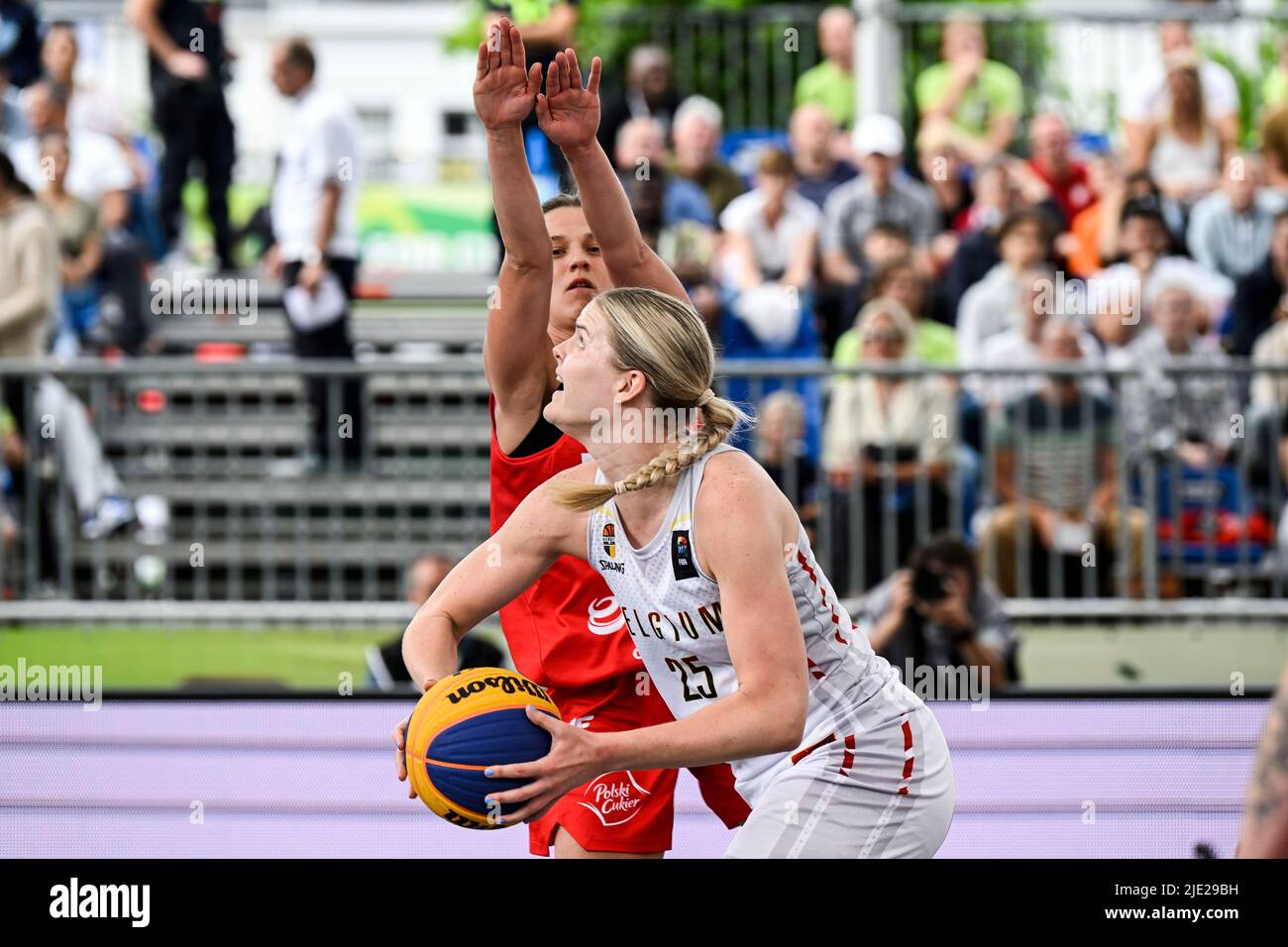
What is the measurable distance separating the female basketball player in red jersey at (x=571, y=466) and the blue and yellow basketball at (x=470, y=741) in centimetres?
68

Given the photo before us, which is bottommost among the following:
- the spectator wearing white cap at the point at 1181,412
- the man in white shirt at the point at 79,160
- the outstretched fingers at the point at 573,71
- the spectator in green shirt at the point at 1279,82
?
the spectator wearing white cap at the point at 1181,412

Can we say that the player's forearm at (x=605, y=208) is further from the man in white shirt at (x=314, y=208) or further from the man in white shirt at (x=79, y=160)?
the man in white shirt at (x=79, y=160)

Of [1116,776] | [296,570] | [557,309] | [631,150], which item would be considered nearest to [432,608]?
[557,309]

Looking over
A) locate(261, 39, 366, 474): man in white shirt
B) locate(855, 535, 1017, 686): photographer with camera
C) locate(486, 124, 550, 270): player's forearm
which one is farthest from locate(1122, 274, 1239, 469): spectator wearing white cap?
locate(486, 124, 550, 270): player's forearm

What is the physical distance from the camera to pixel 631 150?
10.2 metres

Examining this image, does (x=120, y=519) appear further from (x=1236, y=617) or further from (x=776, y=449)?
(x=1236, y=617)

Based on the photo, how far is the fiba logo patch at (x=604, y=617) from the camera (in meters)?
4.08

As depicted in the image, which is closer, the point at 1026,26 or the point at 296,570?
the point at 296,570

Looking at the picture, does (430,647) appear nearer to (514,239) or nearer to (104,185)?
(514,239)

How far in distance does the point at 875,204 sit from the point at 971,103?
185cm

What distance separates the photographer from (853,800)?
3463 millimetres

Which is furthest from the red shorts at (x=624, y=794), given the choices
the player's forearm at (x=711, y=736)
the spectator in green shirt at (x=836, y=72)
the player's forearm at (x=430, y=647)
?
the spectator in green shirt at (x=836, y=72)

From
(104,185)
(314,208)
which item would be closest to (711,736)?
(314,208)

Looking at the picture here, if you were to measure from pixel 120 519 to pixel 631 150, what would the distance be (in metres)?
3.66
